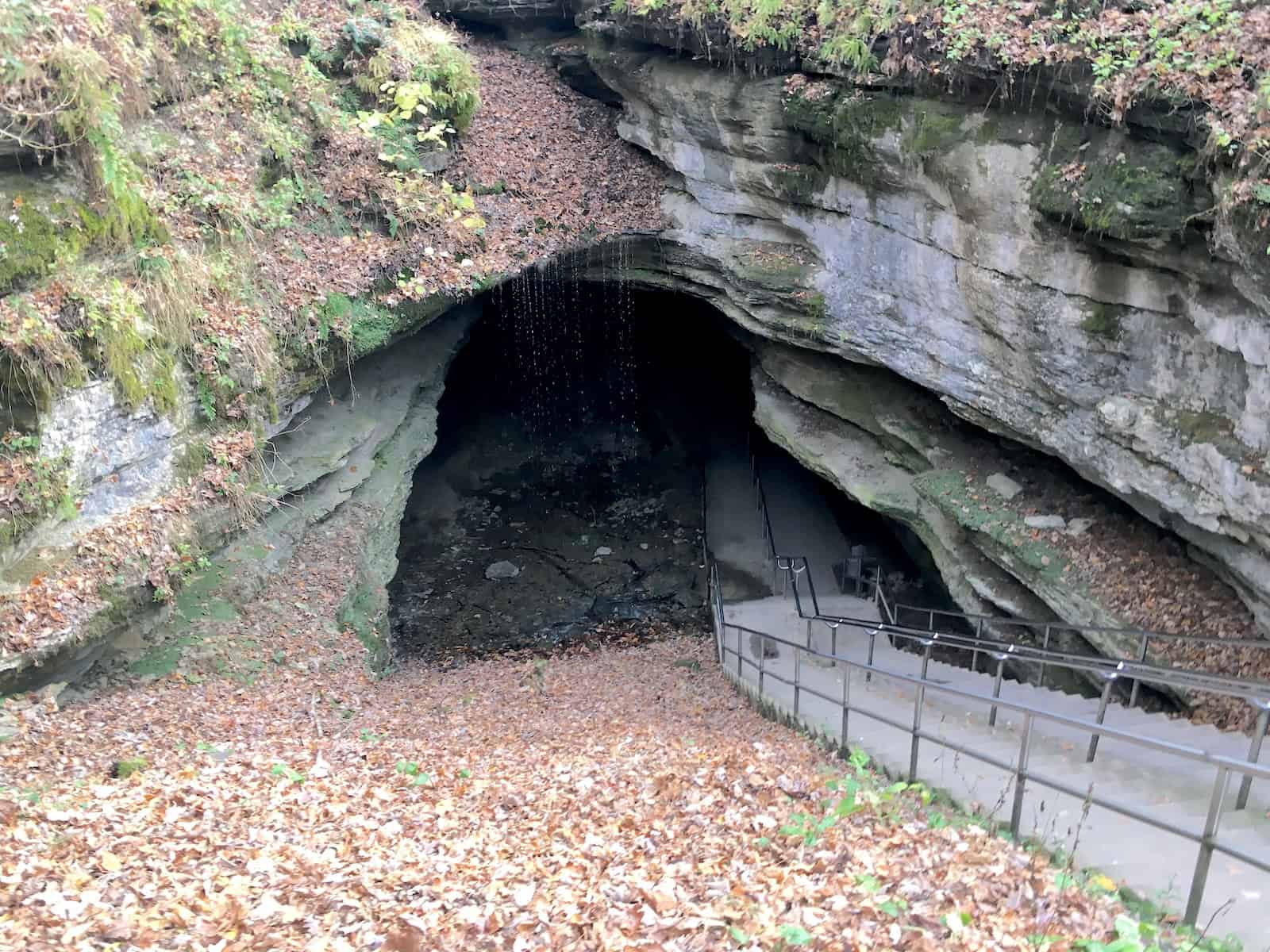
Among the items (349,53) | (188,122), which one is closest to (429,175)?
(349,53)

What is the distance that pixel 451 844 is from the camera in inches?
195

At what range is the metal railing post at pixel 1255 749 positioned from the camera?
Answer: 4.58 meters

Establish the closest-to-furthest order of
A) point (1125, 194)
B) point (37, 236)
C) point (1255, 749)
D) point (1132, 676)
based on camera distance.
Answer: point (1255, 749) < point (1132, 676) < point (37, 236) < point (1125, 194)

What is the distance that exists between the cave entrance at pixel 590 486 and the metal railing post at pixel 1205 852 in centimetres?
1021

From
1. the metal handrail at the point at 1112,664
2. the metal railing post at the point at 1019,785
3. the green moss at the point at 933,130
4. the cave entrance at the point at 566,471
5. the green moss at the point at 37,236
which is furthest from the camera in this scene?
the cave entrance at the point at 566,471

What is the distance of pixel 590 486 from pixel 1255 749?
1503 cm

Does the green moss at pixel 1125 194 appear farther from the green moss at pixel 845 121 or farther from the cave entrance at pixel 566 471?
the cave entrance at pixel 566 471

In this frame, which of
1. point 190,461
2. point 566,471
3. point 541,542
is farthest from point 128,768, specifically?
point 566,471

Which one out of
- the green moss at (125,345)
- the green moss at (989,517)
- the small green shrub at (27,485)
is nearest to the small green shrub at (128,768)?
the small green shrub at (27,485)

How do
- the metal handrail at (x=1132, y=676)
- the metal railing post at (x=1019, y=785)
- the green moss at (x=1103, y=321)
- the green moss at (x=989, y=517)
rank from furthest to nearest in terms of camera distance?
1. the green moss at (x=989, y=517)
2. the green moss at (x=1103, y=321)
3. the metal handrail at (x=1132, y=676)
4. the metal railing post at (x=1019, y=785)

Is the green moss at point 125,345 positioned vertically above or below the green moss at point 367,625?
above

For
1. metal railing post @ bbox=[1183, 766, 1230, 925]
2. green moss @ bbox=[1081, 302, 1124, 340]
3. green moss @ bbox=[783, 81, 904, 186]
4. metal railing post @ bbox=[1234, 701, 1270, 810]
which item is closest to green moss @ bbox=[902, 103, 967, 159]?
green moss @ bbox=[783, 81, 904, 186]

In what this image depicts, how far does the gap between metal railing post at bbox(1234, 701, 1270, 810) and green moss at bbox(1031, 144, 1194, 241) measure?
4.58 metres

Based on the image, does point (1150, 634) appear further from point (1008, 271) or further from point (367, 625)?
point (367, 625)
